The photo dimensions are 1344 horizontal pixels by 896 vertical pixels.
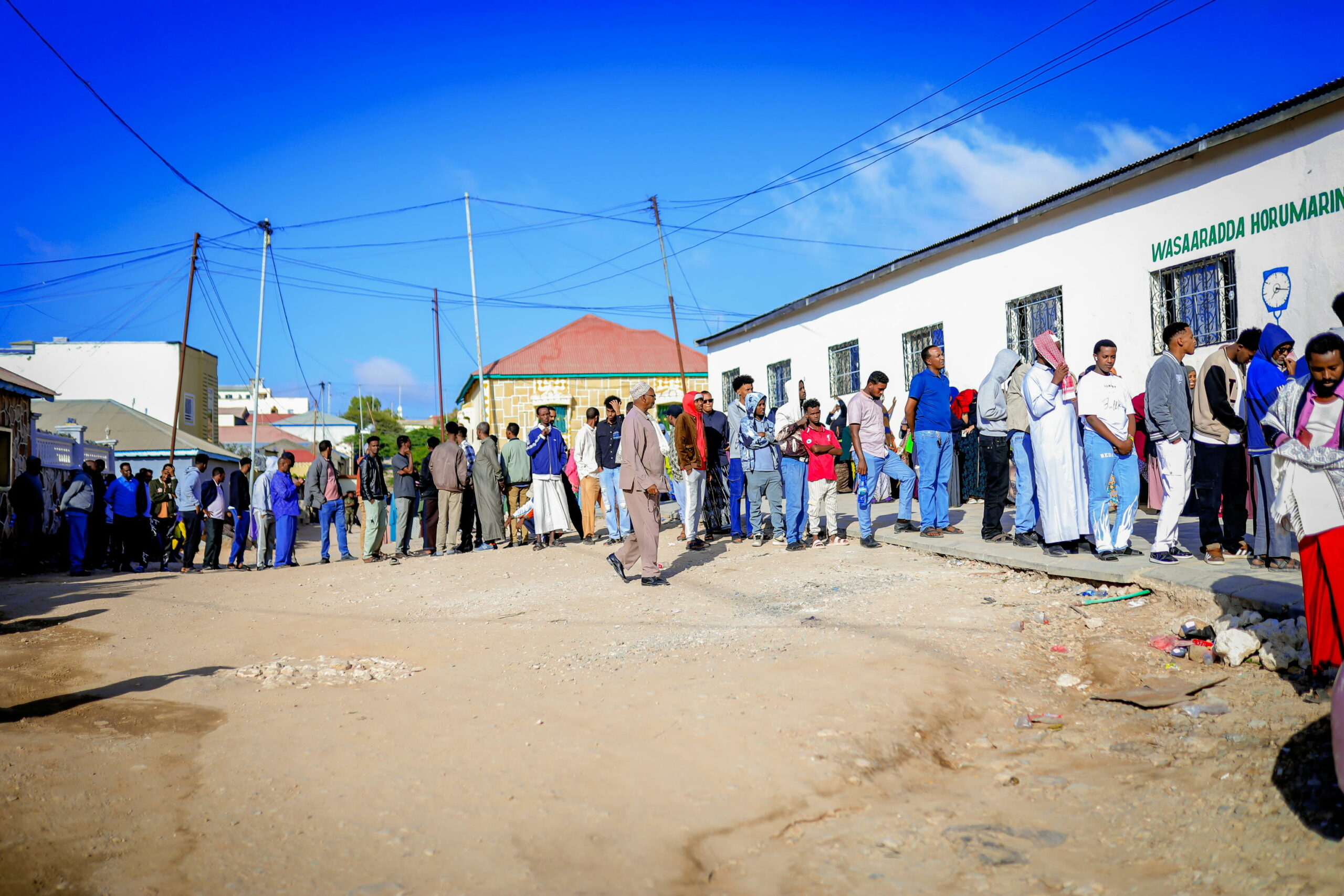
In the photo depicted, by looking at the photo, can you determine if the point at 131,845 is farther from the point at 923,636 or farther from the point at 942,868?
the point at 923,636

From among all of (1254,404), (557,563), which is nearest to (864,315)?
(557,563)

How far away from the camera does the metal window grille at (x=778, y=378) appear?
20.3 m

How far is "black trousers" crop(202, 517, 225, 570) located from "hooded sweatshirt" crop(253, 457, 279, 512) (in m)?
0.99

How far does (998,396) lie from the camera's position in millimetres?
8195

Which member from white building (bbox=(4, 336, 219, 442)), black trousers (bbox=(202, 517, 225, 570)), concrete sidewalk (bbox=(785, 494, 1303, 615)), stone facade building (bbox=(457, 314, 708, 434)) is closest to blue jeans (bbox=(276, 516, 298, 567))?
black trousers (bbox=(202, 517, 225, 570))

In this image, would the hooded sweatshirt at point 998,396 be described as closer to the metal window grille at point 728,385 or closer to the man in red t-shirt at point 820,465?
the man in red t-shirt at point 820,465

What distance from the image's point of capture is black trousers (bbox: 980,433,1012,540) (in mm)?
8344

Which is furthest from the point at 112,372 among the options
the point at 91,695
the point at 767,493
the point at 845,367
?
the point at 91,695

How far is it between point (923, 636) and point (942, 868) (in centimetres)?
291

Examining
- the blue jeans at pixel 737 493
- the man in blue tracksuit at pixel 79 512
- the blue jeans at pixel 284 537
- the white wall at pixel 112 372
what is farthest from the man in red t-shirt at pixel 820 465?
the white wall at pixel 112 372

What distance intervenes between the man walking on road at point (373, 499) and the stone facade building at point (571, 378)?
21.3 metres

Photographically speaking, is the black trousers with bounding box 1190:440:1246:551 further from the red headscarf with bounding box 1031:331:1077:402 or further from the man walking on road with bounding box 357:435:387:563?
the man walking on road with bounding box 357:435:387:563

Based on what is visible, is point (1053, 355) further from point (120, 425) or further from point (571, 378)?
point (120, 425)

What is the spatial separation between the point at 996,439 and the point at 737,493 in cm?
340
